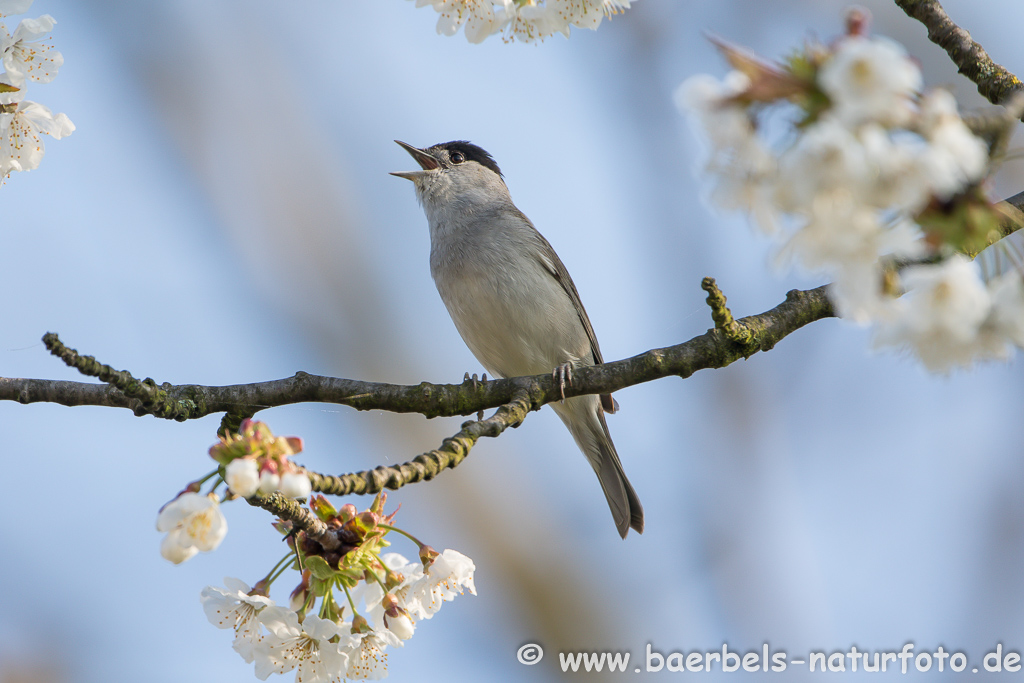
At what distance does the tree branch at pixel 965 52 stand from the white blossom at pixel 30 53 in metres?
3.04

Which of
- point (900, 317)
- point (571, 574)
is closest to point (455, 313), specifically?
point (571, 574)

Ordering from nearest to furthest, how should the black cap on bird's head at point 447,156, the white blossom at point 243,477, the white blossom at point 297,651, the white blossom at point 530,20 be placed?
1. the white blossom at point 243,477
2. the white blossom at point 297,651
3. the white blossom at point 530,20
4. the black cap on bird's head at point 447,156

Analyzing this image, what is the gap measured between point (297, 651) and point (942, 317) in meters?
1.83

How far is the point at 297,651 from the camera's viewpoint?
7.38 ft

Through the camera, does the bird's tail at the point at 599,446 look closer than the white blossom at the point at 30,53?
No

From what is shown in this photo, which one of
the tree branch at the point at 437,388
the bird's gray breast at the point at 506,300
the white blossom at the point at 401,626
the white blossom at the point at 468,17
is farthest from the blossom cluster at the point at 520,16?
the bird's gray breast at the point at 506,300

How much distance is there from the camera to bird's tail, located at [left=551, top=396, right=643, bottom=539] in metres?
5.36

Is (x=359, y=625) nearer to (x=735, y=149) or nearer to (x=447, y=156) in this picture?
(x=735, y=149)

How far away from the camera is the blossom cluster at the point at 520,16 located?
279 cm

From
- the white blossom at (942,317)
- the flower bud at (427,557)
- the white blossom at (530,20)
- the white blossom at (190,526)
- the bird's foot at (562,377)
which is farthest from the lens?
the bird's foot at (562,377)

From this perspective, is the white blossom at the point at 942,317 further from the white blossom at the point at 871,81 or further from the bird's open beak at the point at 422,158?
the bird's open beak at the point at 422,158

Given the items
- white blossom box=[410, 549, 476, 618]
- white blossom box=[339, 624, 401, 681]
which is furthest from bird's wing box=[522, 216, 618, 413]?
white blossom box=[339, 624, 401, 681]

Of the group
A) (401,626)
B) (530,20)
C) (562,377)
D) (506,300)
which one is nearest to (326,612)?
(401,626)

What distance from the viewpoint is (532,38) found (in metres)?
2.89
